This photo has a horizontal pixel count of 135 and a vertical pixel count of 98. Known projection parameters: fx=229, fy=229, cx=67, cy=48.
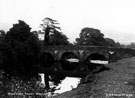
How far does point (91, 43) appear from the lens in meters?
63.2

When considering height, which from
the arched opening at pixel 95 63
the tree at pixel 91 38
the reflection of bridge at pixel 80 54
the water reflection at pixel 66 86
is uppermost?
the tree at pixel 91 38

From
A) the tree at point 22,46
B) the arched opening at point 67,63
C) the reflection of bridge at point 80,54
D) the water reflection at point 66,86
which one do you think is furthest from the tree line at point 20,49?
the water reflection at point 66,86

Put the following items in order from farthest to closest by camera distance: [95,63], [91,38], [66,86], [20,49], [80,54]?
[91,38] → [95,63] → [80,54] → [20,49] → [66,86]

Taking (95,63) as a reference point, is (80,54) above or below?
above

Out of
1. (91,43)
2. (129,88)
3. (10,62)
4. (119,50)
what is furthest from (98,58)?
(129,88)

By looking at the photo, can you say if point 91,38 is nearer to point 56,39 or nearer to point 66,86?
point 56,39

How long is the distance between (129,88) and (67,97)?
Answer: 442cm

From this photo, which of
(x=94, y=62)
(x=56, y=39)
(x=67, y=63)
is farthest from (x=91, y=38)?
(x=67, y=63)

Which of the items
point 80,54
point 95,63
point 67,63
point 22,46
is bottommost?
point 95,63

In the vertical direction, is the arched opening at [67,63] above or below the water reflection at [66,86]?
above

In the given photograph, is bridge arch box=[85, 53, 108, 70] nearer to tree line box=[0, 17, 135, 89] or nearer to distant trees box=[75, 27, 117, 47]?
distant trees box=[75, 27, 117, 47]

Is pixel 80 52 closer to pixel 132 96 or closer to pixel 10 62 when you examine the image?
pixel 10 62

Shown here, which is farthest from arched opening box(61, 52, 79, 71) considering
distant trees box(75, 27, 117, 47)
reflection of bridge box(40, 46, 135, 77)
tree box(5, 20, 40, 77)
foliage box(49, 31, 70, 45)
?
distant trees box(75, 27, 117, 47)

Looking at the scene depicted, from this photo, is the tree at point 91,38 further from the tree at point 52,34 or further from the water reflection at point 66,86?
the water reflection at point 66,86
